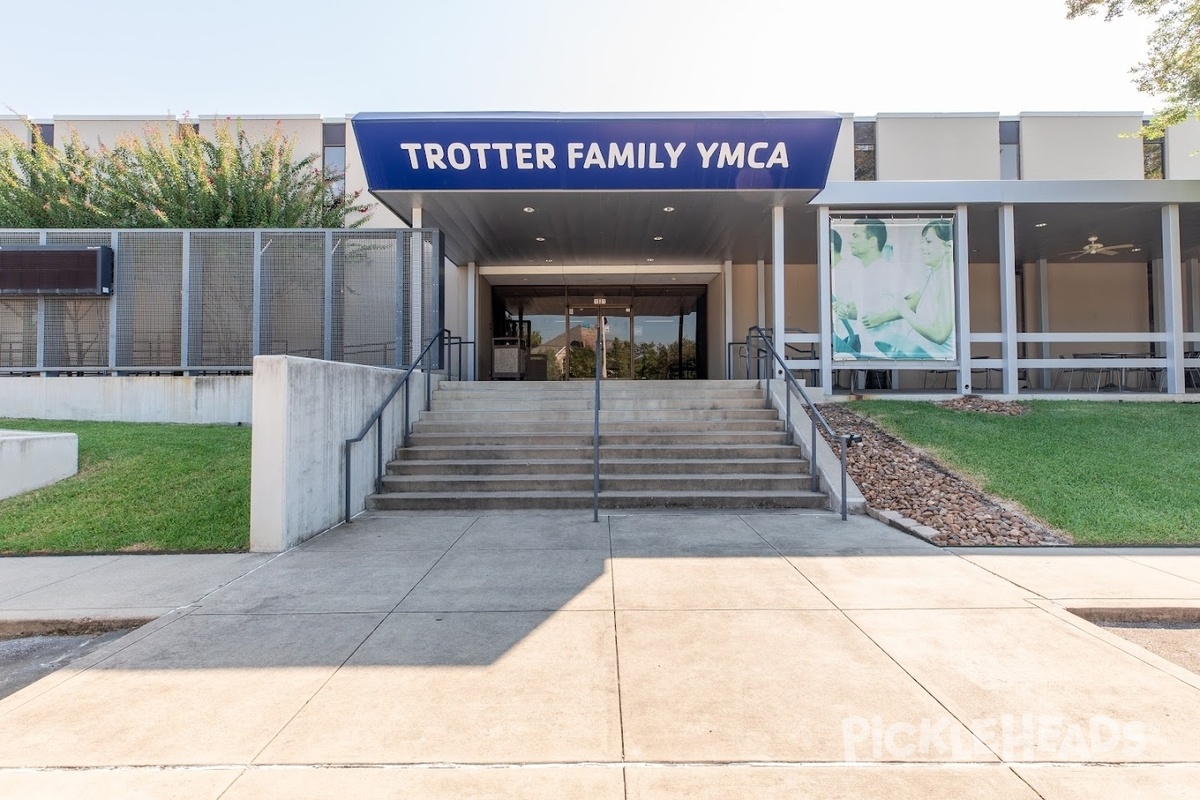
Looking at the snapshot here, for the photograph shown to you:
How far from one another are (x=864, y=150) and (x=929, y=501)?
13.2 metres

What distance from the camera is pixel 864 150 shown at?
55.5 feet

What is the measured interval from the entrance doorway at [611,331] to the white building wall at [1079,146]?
31.9 ft

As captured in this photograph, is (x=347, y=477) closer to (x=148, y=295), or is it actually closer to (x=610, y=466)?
(x=610, y=466)

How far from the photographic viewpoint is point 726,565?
16.8 feet

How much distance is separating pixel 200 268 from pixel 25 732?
9.33m

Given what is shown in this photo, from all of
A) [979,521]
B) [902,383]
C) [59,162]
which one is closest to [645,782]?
[979,521]

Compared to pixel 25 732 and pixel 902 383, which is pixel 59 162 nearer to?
pixel 25 732

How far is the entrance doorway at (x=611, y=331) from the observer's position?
1748 centimetres

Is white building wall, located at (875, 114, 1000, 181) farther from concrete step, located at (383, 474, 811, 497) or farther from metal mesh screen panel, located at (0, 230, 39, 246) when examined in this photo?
metal mesh screen panel, located at (0, 230, 39, 246)

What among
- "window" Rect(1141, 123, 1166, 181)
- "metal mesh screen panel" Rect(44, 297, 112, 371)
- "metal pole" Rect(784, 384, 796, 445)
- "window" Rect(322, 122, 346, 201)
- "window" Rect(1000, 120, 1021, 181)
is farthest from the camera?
"window" Rect(322, 122, 346, 201)

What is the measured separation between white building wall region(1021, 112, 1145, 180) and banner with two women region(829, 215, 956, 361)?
28.0 feet

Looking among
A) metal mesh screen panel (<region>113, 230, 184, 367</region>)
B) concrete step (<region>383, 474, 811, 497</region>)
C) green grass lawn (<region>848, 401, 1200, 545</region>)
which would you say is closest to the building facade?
green grass lawn (<region>848, 401, 1200, 545</region>)

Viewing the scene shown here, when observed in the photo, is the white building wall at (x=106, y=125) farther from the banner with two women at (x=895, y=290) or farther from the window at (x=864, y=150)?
the window at (x=864, y=150)

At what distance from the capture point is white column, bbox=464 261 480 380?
14727 mm
